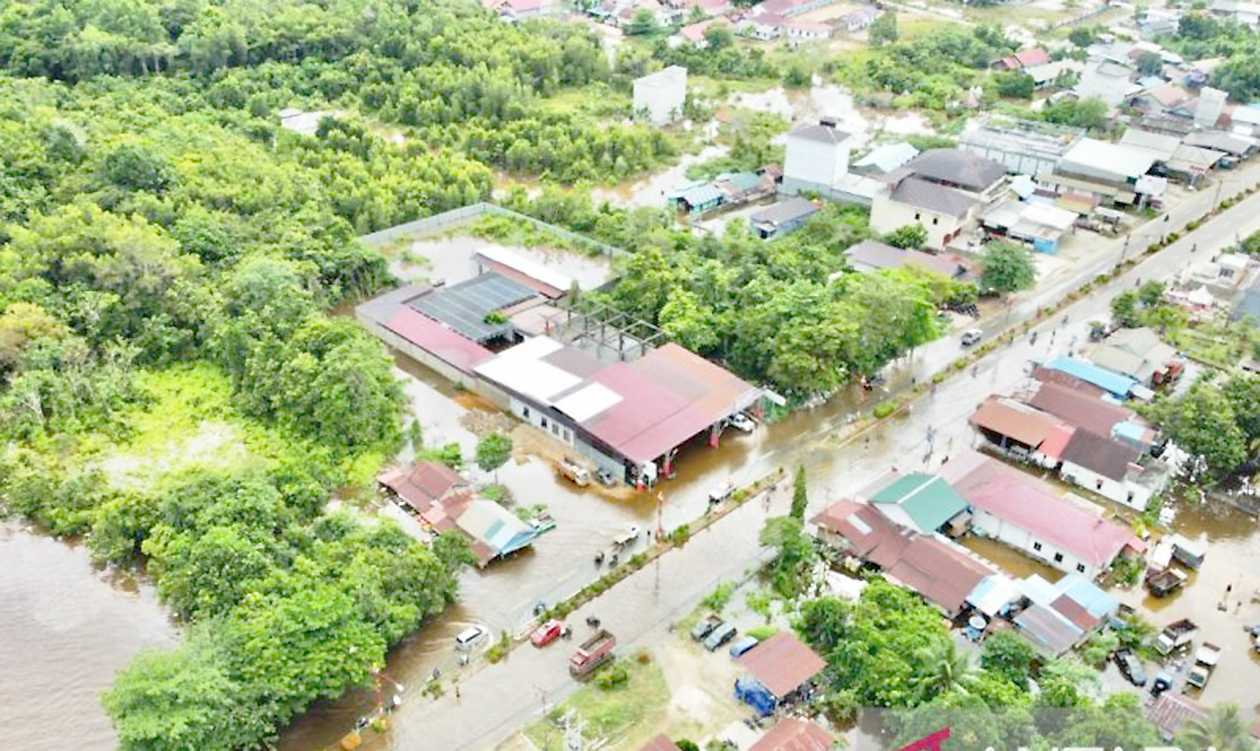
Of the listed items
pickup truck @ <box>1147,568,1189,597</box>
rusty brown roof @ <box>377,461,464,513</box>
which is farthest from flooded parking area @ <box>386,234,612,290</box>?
pickup truck @ <box>1147,568,1189,597</box>

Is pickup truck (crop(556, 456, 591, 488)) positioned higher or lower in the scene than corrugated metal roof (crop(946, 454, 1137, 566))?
lower

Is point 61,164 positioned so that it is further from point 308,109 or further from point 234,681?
point 234,681

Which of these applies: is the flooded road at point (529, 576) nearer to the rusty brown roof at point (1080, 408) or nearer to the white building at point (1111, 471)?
the white building at point (1111, 471)

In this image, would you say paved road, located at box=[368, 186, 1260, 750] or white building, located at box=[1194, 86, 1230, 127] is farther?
white building, located at box=[1194, 86, 1230, 127]

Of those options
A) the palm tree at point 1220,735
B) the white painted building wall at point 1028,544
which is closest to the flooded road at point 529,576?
the white painted building wall at point 1028,544

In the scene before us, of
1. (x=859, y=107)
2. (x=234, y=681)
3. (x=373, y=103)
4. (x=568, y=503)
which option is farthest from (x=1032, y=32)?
(x=234, y=681)

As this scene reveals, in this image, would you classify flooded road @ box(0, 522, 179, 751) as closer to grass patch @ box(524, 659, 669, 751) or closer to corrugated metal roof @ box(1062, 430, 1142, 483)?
grass patch @ box(524, 659, 669, 751)

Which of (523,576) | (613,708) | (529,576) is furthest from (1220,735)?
(523,576)
